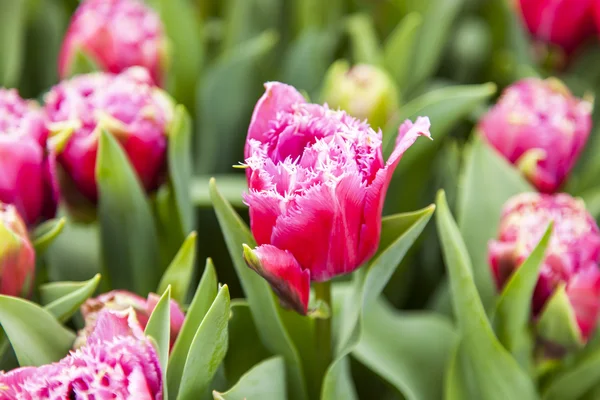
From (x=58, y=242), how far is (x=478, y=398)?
0.31 meters

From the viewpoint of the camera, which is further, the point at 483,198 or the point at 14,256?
the point at 483,198

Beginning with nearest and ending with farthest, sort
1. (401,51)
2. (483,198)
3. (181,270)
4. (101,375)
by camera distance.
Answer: (101,375) < (181,270) < (483,198) < (401,51)

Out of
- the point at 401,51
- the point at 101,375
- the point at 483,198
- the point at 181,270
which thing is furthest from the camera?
the point at 401,51

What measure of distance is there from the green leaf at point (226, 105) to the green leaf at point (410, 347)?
0.25 m

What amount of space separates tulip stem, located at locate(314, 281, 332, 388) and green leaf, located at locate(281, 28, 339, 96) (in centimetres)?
38

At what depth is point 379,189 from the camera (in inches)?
12.3

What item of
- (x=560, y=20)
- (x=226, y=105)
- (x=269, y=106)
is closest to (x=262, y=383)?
(x=269, y=106)

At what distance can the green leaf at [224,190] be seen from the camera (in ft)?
1.87

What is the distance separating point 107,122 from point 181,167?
57mm

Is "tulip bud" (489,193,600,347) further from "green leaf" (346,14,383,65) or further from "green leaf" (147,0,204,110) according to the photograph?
"green leaf" (147,0,204,110)

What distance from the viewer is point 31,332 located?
357mm

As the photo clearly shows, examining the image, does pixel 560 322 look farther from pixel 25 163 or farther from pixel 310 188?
pixel 25 163

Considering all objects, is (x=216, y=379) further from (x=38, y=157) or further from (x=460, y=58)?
(x=460, y=58)

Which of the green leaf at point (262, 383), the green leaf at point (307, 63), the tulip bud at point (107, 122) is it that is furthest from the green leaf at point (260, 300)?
the green leaf at point (307, 63)
